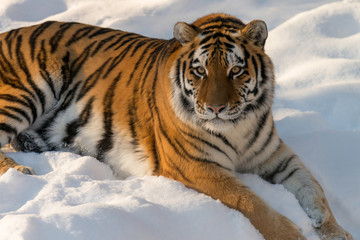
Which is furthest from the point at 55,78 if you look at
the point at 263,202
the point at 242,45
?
the point at 263,202

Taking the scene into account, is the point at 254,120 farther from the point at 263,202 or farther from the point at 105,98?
the point at 105,98

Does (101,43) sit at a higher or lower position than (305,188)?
higher

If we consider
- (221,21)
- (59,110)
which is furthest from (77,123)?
(221,21)

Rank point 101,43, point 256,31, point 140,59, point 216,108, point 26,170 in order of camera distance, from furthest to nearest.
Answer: point 101,43 < point 140,59 < point 26,170 < point 256,31 < point 216,108

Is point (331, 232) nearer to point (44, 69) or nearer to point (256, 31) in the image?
point (256, 31)

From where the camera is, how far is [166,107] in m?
2.64

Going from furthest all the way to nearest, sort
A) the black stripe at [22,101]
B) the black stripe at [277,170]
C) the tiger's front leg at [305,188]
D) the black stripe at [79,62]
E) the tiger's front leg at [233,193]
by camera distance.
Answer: the black stripe at [79,62] < the black stripe at [22,101] < the black stripe at [277,170] < the tiger's front leg at [305,188] < the tiger's front leg at [233,193]

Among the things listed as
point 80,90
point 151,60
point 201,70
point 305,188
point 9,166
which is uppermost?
point 201,70

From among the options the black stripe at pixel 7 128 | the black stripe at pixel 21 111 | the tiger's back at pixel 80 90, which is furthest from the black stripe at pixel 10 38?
the black stripe at pixel 7 128

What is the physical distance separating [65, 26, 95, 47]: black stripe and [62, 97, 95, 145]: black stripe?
40 centimetres

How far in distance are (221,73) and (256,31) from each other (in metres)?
0.27

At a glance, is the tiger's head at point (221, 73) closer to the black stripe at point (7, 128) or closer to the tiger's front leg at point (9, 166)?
the tiger's front leg at point (9, 166)

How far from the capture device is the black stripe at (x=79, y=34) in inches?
127

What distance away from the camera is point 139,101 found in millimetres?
2908
